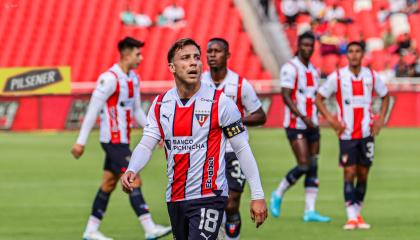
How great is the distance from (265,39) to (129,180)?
3081cm

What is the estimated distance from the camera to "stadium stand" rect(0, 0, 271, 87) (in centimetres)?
3862

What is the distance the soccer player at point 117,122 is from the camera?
12031 millimetres

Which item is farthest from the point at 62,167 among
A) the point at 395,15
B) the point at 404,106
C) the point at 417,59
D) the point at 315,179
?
the point at 395,15

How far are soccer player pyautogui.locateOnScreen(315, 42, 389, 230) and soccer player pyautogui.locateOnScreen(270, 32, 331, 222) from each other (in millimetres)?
818

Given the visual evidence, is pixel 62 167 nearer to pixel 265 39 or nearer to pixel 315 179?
pixel 315 179

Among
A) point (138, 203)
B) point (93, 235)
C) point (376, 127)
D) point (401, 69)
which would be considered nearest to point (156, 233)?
point (138, 203)

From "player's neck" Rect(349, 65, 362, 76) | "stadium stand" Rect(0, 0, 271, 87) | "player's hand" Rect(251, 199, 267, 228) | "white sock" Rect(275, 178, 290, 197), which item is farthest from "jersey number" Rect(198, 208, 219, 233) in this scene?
"stadium stand" Rect(0, 0, 271, 87)

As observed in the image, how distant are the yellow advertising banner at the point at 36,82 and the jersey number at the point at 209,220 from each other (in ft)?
79.7

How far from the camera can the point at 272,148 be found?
2544cm

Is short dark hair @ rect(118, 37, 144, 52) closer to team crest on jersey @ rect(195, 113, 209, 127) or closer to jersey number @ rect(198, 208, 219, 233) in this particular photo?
team crest on jersey @ rect(195, 113, 209, 127)

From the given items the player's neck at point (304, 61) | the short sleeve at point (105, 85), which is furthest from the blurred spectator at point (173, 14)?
the short sleeve at point (105, 85)

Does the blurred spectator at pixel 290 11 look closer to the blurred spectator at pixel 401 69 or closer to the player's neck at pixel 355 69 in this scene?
the blurred spectator at pixel 401 69

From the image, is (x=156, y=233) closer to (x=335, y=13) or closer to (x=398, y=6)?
(x=335, y=13)

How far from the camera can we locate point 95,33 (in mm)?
40219
